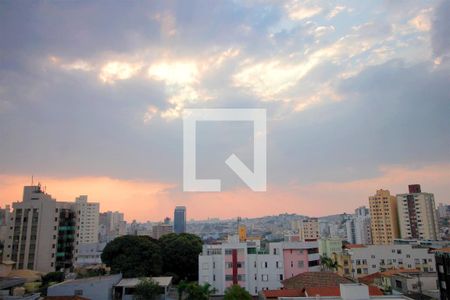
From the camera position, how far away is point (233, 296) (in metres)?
11.1

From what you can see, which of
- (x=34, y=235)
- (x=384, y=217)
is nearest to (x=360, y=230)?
(x=384, y=217)

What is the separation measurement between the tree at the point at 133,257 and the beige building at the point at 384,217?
85.9 feet

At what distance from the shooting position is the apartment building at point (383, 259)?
20953mm

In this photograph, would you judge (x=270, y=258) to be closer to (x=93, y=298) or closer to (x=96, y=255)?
(x=93, y=298)

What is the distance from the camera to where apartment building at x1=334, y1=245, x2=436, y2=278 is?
68.7ft

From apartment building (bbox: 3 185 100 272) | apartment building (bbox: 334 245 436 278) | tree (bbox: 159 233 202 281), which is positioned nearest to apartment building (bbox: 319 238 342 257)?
apartment building (bbox: 334 245 436 278)

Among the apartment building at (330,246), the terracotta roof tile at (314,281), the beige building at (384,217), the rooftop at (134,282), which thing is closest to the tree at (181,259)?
the rooftop at (134,282)

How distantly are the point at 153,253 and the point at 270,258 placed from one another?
5801 millimetres

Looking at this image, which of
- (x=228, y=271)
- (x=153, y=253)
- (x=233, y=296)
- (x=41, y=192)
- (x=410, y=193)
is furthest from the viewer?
(x=410, y=193)

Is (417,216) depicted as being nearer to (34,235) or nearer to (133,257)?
(133,257)

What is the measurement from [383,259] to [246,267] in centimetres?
974

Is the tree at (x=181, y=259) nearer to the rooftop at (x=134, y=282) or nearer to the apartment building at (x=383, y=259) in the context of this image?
the rooftop at (x=134, y=282)

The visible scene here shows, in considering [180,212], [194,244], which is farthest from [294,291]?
[180,212]

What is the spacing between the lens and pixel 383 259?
21.2 meters
